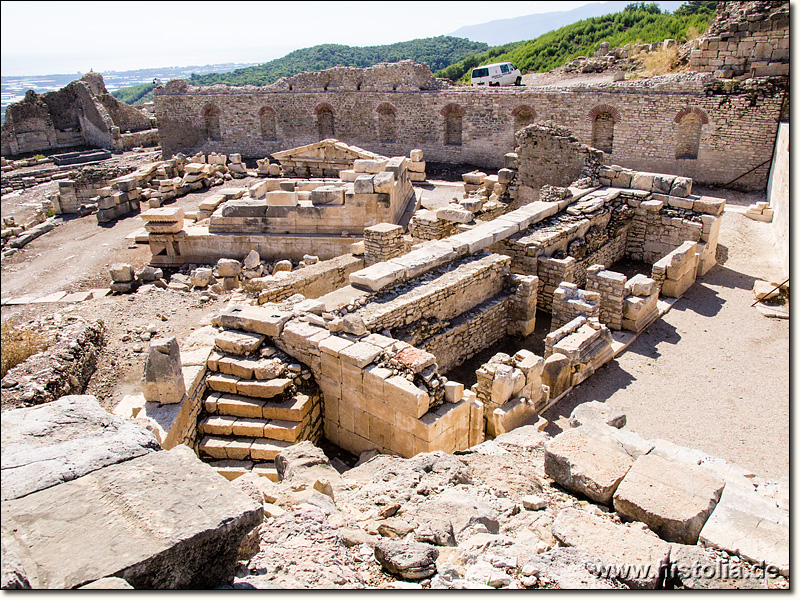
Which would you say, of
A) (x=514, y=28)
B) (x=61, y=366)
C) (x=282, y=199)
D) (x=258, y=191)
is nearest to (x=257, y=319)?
(x=61, y=366)

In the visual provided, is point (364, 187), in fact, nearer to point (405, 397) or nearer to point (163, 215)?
point (163, 215)

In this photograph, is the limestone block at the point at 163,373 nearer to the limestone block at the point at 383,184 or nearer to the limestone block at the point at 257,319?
the limestone block at the point at 257,319

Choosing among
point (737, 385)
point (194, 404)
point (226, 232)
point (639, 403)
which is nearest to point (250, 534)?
point (194, 404)

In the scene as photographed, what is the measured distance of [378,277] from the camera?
8.93 metres

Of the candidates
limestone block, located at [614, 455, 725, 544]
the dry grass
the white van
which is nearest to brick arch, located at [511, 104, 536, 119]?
the white van

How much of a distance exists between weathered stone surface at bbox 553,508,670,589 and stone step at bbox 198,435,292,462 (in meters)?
3.46

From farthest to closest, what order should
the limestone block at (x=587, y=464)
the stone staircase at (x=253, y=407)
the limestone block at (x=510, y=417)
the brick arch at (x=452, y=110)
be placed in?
the brick arch at (x=452, y=110)
the limestone block at (x=510, y=417)
the stone staircase at (x=253, y=407)
the limestone block at (x=587, y=464)

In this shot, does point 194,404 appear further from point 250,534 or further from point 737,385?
point 737,385

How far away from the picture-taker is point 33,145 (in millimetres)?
29312

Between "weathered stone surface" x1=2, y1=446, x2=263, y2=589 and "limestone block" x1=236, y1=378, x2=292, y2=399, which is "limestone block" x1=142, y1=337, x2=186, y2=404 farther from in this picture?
"weathered stone surface" x1=2, y1=446, x2=263, y2=589

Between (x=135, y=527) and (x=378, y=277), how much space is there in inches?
245

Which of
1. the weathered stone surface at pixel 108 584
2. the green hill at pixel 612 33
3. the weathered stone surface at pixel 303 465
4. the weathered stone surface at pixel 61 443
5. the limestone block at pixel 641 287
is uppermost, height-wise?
the green hill at pixel 612 33

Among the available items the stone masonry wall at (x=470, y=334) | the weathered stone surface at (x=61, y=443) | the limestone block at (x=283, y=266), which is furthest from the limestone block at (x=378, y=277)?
the weathered stone surface at (x=61, y=443)

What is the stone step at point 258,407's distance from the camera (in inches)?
278
